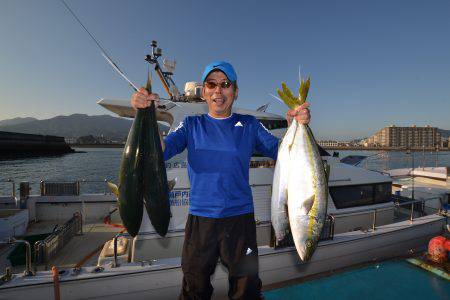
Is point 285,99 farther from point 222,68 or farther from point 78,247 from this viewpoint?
point 78,247

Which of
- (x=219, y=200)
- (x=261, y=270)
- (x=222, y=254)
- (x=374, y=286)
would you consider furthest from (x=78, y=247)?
(x=374, y=286)

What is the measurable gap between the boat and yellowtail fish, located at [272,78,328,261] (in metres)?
2.27

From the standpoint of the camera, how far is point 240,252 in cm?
223

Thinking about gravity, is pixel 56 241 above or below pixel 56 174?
above

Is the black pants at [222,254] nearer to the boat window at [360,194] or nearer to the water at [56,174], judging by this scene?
the boat window at [360,194]

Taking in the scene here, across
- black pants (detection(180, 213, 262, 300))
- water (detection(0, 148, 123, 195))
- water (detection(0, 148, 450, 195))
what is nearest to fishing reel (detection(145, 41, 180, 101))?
water (detection(0, 148, 450, 195))

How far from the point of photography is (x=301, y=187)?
2156mm

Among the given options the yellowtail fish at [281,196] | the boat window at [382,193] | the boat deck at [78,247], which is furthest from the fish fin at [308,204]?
the boat window at [382,193]

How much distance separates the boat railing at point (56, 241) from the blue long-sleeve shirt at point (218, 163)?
3720mm

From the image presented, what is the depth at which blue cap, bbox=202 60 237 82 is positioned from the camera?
2336 mm

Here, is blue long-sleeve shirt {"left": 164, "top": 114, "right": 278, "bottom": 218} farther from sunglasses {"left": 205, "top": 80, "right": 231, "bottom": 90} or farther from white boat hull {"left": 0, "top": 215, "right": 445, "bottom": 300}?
white boat hull {"left": 0, "top": 215, "right": 445, "bottom": 300}

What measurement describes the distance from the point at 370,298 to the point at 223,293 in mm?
2569

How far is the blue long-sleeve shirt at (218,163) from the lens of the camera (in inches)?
87.7

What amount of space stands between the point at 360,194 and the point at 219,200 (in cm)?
559
